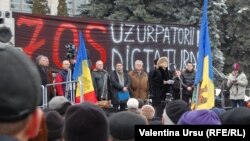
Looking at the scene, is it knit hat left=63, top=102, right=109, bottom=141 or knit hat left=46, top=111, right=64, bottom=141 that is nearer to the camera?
knit hat left=63, top=102, right=109, bottom=141

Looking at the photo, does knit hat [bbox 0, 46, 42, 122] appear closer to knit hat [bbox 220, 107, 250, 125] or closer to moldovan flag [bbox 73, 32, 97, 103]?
knit hat [bbox 220, 107, 250, 125]

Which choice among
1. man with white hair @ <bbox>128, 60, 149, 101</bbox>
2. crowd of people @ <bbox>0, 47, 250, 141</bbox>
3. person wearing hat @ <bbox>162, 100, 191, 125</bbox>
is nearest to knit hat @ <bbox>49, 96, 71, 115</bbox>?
crowd of people @ <bbox>0, 47, 250, 141</bbox>

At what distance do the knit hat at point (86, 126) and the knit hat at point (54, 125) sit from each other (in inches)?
35.9

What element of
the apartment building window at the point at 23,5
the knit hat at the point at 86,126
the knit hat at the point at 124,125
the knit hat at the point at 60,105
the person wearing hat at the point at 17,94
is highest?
the apartment building window at the point at 23,5

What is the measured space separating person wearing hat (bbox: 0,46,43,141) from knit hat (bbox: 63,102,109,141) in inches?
52.6

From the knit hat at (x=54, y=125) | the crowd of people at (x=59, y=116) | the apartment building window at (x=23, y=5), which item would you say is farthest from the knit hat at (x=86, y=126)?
the apartment building window at (x=23, y=5)

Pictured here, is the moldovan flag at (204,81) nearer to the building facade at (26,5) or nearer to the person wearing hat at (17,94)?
the person wearing hat at (17,94)

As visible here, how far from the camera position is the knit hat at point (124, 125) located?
3.95 meters

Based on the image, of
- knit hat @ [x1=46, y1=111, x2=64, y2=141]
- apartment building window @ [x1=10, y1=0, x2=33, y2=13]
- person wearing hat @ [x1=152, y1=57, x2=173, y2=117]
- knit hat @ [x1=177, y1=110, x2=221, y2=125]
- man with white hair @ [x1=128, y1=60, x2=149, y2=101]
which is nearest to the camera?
knit hat @ [x1=177, y1=110, x2=221, y2=125]

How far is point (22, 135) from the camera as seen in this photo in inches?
74.0

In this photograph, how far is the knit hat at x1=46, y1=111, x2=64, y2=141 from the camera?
4.25 m

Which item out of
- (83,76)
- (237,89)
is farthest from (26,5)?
(83,76)

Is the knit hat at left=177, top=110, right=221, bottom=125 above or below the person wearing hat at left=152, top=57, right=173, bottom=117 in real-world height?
above

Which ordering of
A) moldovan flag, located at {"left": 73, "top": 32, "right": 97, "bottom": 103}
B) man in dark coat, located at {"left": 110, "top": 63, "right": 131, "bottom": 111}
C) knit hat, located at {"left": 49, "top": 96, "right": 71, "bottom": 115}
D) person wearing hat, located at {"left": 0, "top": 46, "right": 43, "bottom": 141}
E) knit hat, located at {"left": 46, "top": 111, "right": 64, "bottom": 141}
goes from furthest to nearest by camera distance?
man in dark coat, located at {"left": 110, "top": 63, "right": 131, "bottom": 111}, moldovan flag, located at {"left": 73, "top": 32, "right": 97, "bottom": 103}, knit hat, located at {"left": 49, "top": 96, "right": 71, "bottom": 115}, knit hat, located at {"left": 46, "top": 111, "right": 64, "bottom": 141}, person wearing hat, located at {"left": 0, "top": 46, "right": 43, "bottom": 141}
